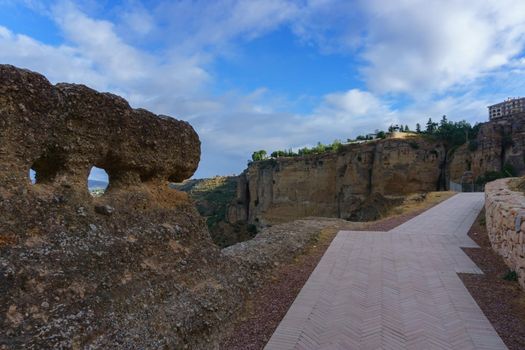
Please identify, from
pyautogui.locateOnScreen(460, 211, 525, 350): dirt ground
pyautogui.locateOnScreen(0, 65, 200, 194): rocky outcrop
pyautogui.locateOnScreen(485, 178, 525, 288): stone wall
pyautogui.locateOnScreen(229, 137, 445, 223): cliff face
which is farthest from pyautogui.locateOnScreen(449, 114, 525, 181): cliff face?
pyautogui.locateOnScreen(0, 65, 200, 194): rocky outcrop

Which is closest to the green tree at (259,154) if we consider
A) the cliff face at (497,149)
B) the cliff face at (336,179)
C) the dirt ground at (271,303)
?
the cliff face at (336,179)

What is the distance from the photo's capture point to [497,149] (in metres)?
29.4

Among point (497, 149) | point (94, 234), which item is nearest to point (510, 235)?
point (94, 234)

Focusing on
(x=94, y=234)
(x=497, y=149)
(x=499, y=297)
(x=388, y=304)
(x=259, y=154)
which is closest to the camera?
(x=94, y=234)

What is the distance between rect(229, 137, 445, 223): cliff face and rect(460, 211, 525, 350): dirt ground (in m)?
27.5

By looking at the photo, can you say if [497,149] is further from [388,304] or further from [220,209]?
[220,209]

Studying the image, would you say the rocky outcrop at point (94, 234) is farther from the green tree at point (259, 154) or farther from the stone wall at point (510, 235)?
the green tree at point (259, 154)

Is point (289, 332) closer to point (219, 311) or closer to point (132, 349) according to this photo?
point (219, 311)

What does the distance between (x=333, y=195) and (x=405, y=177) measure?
889 centimetres

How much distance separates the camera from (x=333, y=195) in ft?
134

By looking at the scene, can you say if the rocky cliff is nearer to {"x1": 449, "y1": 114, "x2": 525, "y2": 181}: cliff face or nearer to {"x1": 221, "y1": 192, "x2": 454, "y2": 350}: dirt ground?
{"x1": 449, "y1": 114, "x2": 525, "y2": 181}: cliff face

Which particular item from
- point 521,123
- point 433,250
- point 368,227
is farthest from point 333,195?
point 433,250

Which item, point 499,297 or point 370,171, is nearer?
point 499,297

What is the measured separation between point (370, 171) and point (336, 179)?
466 cm
